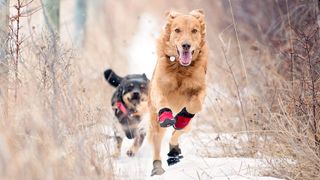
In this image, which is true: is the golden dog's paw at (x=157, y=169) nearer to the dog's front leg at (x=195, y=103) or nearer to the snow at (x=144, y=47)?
the dog's front leg at (x=195, y=103)

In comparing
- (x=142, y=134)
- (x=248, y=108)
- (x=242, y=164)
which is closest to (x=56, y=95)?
(x=242, y=164)

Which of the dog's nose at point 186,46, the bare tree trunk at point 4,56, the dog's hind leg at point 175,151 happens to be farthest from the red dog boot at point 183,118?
the bare tree trunk at point 4,56

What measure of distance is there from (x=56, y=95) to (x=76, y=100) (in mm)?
645

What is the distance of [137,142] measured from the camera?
7.56 m

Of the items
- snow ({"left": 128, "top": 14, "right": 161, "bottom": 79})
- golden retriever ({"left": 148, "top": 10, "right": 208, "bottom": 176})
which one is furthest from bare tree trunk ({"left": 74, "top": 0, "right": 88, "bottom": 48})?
golden retriever ({"left": 148, "top": 10, "right": 208, "bottom": 176})

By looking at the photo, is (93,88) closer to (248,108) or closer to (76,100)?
(248,108)

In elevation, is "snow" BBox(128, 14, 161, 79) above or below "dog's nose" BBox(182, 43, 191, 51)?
above

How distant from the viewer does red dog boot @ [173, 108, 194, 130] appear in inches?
240

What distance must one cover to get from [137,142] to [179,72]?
68.0 inches

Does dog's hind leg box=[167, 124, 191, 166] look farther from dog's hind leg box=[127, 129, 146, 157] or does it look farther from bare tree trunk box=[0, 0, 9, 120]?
bare tree trunk box=[0, 0, 9, 120]

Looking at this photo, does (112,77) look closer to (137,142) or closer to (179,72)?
(137,142)

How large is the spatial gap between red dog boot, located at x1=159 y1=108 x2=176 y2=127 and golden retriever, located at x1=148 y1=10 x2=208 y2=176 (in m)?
0.08

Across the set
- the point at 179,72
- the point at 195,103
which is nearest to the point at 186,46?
the point at 179,72

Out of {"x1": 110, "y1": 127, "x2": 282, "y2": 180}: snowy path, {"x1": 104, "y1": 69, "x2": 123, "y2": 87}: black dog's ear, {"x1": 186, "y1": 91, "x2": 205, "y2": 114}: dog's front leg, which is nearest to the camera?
{"x1": 110, "y1": 127, "x2": 282, "y2": 180}: snowy path
